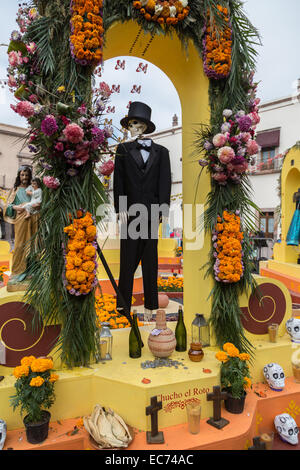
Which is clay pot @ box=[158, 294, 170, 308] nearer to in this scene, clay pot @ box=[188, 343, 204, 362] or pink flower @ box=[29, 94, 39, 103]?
clay pot @ box=[188, 343, 204, 362]

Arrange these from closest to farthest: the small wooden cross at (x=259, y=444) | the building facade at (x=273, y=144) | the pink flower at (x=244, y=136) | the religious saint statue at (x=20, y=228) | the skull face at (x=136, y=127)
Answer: the small wooden cross at (x=259, y=444) < the religious saint statue at (x=20, y=228) < the pink flower at (x=244, y=136) < the skull face at (x=136, y=127) < the building facade at (x=273, y=144)

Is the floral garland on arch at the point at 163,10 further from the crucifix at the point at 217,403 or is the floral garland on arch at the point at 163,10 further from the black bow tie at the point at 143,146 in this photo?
the crucifix at the point at 217,403

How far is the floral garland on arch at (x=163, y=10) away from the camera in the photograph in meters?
2.92

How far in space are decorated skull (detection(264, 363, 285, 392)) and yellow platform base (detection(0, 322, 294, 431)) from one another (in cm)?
62

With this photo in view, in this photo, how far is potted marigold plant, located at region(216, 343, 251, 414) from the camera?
8.67 feet

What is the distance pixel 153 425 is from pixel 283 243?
6.82 m

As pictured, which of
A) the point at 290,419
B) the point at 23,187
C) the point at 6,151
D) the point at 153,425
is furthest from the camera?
the point at 6,151

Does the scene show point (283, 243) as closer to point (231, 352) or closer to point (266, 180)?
point (231, 352)

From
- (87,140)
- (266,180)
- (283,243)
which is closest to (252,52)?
(87,140)

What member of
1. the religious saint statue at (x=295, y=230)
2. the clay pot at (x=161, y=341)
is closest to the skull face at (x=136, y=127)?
the clay pot at (x=161, y=341)

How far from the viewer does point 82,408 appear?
264 cm

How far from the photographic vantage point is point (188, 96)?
363 centimetres

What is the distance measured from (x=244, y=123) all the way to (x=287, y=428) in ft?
9.64

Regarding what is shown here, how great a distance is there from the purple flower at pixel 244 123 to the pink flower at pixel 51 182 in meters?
1.92
